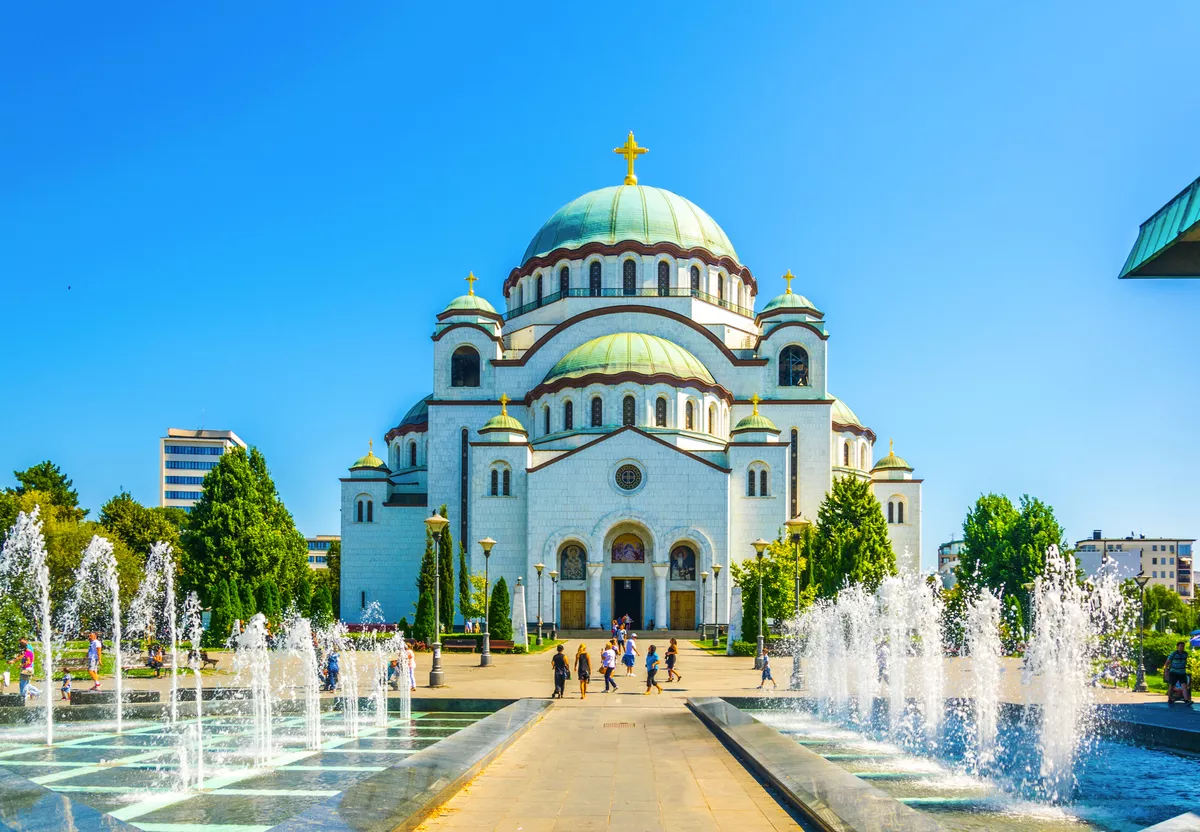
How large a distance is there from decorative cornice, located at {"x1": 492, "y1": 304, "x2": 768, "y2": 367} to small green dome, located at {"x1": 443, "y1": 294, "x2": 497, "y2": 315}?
3.28 metres

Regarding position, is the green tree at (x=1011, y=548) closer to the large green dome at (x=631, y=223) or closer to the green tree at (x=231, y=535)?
the large green dome at (x=631, y=223)

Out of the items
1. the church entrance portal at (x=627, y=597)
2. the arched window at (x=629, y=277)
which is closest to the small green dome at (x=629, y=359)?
the arched window at (x=629, y=277)

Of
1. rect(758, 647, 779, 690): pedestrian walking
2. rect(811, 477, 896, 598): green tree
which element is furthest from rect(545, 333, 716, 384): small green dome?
rect(758, 647, 779, 690): pedestrian walking

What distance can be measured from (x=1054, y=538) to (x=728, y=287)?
19773mm

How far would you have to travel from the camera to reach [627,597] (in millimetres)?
48406

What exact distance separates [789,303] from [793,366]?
3.20 m

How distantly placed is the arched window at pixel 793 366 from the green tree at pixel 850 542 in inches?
301

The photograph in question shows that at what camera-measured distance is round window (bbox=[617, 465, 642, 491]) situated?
1870 inches

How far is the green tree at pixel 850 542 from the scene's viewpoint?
4316cm

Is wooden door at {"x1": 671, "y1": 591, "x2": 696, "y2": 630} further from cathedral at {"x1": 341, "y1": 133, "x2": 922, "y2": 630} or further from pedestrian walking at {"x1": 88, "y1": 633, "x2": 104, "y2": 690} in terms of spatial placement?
pedestrian walking at {"x1": 88, "y1": 633, "x2": 104, "y2": 690}

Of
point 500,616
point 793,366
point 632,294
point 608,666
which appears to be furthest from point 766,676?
point 632,294

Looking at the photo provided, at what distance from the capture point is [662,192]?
5906 cm


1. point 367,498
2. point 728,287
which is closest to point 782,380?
→ point 728,287

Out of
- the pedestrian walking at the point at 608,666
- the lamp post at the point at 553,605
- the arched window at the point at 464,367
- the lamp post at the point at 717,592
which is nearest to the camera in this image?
the pedestrian walking at the point at 608,666
